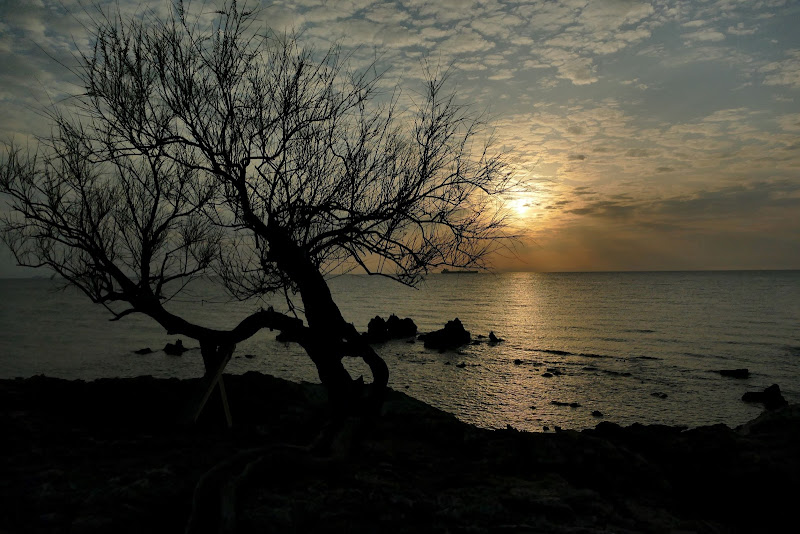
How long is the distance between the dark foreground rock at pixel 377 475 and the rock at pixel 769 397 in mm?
18558

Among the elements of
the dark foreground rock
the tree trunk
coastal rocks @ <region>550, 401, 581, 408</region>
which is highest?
the tree trunk

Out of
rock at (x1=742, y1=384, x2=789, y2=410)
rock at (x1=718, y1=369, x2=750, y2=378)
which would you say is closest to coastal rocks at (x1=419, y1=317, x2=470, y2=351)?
rock at (x1=718, y1=369, x2=750, y2=378)

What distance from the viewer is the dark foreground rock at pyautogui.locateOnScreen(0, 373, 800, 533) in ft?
16.3

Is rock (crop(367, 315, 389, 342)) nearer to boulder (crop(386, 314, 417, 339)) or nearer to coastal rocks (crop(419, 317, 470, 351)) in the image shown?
boulder (crop(386, 314, 417, 339))

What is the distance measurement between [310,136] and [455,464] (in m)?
6.12

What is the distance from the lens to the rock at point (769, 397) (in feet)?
75.6

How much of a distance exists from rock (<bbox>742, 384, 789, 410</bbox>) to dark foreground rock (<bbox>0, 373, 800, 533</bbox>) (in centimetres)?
1856

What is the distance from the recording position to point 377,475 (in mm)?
6016

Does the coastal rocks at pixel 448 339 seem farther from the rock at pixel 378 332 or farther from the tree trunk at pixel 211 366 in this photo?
the tree trunk at pixel 211 366

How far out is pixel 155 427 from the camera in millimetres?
8414

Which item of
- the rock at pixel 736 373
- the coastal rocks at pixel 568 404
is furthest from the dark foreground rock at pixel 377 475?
the rock at pixel 736 373

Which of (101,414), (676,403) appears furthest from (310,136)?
(676,403)

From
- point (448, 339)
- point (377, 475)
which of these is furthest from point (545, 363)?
point (377, 475)

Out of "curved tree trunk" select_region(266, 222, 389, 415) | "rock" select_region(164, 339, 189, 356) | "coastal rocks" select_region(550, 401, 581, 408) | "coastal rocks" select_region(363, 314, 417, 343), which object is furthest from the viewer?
"coastal rocks" select_region(363, 314, 417, 343)
